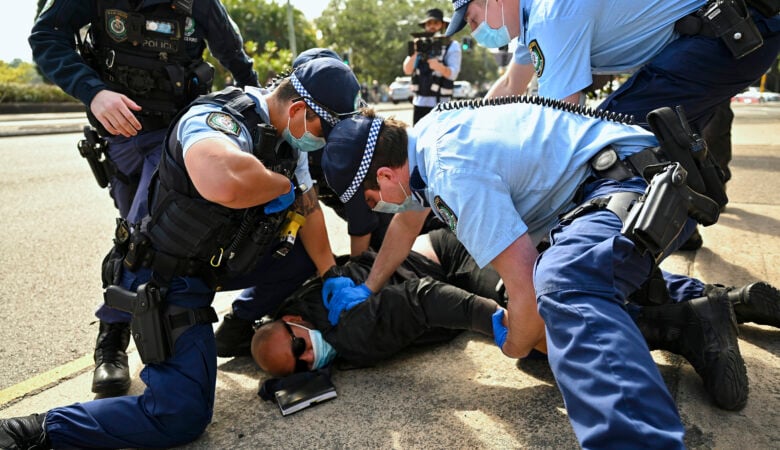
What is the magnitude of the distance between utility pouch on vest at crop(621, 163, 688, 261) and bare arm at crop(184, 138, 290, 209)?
1.15 metres

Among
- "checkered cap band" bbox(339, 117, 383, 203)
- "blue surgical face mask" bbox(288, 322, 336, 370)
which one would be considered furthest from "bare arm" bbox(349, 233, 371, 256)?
"checkered cap band" bbox(339, 117, 383, 203)

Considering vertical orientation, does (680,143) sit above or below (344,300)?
above

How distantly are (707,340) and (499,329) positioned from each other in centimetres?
65

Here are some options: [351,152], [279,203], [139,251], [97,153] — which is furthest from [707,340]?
[97,153]

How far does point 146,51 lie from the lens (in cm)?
281

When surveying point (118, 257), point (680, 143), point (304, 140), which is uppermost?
point (680, 143)

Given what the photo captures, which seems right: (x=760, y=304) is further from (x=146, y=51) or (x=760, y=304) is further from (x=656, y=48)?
(x=146, y=51)

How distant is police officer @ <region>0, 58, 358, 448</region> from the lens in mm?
1963

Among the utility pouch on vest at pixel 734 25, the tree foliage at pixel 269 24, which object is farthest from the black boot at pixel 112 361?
the tree foliage at pixel 269 24

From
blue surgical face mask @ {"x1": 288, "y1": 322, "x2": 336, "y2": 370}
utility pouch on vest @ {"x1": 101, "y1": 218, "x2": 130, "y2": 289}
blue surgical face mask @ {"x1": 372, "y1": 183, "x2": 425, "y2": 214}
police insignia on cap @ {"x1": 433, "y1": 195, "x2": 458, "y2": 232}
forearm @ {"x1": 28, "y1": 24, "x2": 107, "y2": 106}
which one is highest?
forearm @ {"x1": 28, "y1": 24, "x2": 107, "y2": 106}

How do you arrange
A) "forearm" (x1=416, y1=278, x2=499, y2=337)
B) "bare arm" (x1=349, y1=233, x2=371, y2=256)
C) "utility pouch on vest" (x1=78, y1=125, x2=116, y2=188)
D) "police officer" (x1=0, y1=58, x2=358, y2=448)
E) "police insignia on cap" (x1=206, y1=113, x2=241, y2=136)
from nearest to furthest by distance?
"police officer" (x1=0, y1=58, x2=358, y2=448), "police insignia on cap" (x1=206, y1=113, x2=241, y2=136), "forearm" (x1=416, y1=278, x2=499, y2=337), "utility pouch on vest" (x1=78, y1=125, x2=116, y2=188), "bare arm" (x1=349, y1=233, x2=371, y2=256)

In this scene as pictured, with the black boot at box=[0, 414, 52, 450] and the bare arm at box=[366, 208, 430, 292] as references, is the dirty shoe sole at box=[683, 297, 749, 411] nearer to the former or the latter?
the bare arm at box=[366, 208, 430, 292]

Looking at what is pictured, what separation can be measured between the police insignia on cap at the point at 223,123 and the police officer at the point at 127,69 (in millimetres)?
671

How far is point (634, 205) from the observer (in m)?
1.57
